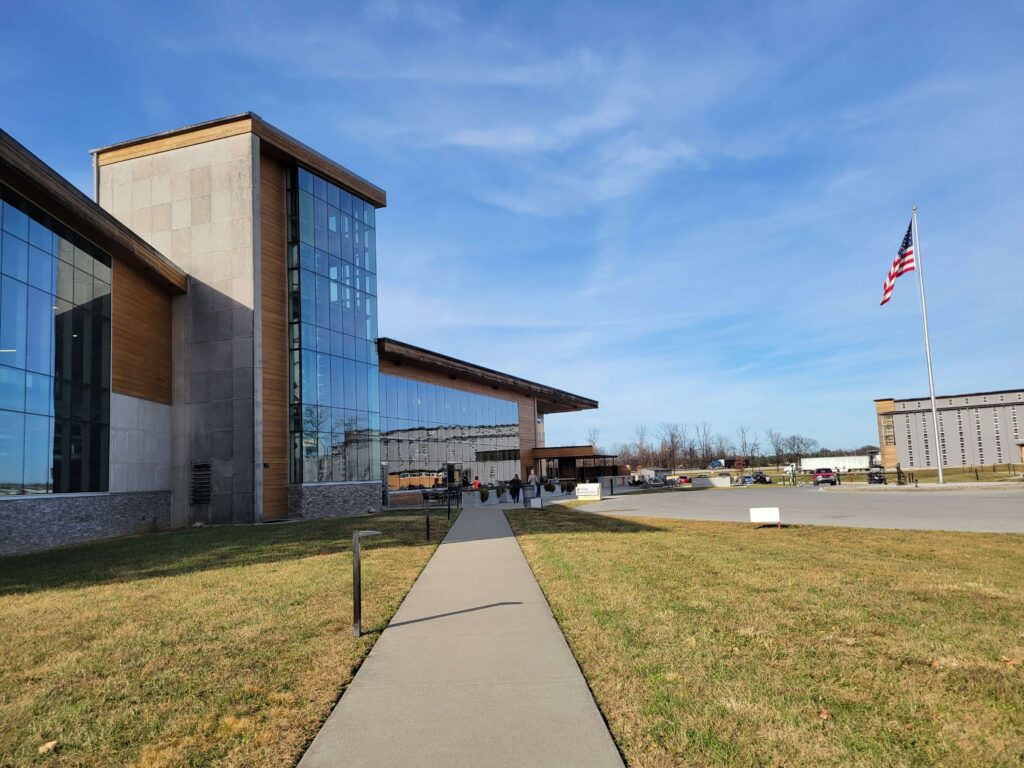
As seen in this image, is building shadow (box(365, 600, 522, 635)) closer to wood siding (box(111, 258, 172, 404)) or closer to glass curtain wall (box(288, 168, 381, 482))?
wood siding (box(111, 258, 172, 404))

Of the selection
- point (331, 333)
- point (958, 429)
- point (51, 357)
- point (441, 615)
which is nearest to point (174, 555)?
point (51, 357)

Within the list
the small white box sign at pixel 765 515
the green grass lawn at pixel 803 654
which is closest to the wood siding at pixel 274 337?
the small white box sign at pixel 765 515

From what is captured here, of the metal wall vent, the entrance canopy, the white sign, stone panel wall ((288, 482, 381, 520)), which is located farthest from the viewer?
the entrance canopy

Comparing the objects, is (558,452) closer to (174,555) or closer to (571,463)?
(571,463)

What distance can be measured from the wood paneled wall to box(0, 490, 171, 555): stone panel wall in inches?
815

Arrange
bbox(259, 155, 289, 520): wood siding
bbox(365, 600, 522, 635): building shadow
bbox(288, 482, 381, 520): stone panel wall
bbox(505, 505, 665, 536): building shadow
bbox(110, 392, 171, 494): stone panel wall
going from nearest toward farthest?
bbox(365, 600, 522, 635): building shadow
bbox(505, 505, 665, 536): building shadow
bbox(110, 392, 171, 494): stone panel wall
bbox(259, 155, 289, 520): wood siding
bbox(288, 482, 381, 520): stone panel wall

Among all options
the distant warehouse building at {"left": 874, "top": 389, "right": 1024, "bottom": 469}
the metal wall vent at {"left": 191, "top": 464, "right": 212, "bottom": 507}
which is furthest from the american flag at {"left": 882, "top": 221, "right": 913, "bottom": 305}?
the distant warehouse building at {"left": 874, "top": 389, "right": 1024, "bottom": 469}

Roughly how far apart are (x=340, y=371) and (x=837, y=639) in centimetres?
3108

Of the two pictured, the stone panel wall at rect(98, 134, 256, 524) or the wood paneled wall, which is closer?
the stone panel wall at rect(98, 134, 256, 524)

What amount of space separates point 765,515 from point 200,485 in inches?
896

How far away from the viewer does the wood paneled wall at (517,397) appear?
161 ft

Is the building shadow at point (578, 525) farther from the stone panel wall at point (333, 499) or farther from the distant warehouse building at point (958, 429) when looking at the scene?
the distant warehouse building at point (958, 429)

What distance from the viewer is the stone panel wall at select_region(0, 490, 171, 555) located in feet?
65.9

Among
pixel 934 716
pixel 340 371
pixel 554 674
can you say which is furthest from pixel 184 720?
pixel 340 371
